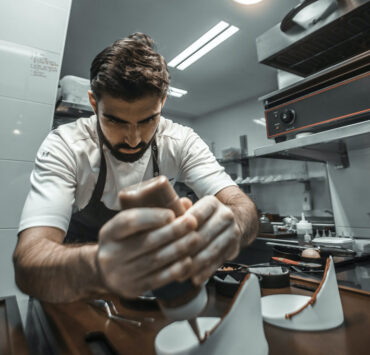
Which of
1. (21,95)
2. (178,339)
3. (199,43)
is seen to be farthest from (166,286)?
(199,43)

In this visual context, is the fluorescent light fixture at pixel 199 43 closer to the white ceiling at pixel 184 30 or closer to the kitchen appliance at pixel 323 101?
the white ceiling at pixel 184 30

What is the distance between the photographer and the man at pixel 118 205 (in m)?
0.35

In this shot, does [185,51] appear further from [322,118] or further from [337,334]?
[337,334]

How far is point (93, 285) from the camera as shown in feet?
1.35

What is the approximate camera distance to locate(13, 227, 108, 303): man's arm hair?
414 millimetres

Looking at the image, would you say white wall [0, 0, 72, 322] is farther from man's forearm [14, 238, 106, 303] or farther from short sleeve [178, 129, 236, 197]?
man's forearm [14, 238, 106, 303]

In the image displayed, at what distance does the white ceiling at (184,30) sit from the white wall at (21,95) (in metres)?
0.79

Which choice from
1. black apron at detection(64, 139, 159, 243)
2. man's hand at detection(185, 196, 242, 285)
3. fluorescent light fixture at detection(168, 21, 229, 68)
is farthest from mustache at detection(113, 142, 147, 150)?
fluorescent light fixture at detection(168, 21, 229, 68)

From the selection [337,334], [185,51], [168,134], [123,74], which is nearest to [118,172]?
[168,134]

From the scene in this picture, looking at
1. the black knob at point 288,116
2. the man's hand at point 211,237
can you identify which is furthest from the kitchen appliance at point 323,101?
the man's hand at point 211,237

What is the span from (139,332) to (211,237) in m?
0.28

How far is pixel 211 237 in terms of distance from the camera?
0.40 m

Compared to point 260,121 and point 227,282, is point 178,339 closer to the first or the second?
point 227,282

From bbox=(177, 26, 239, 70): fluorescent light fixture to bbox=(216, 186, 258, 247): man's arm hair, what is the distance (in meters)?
2.02
